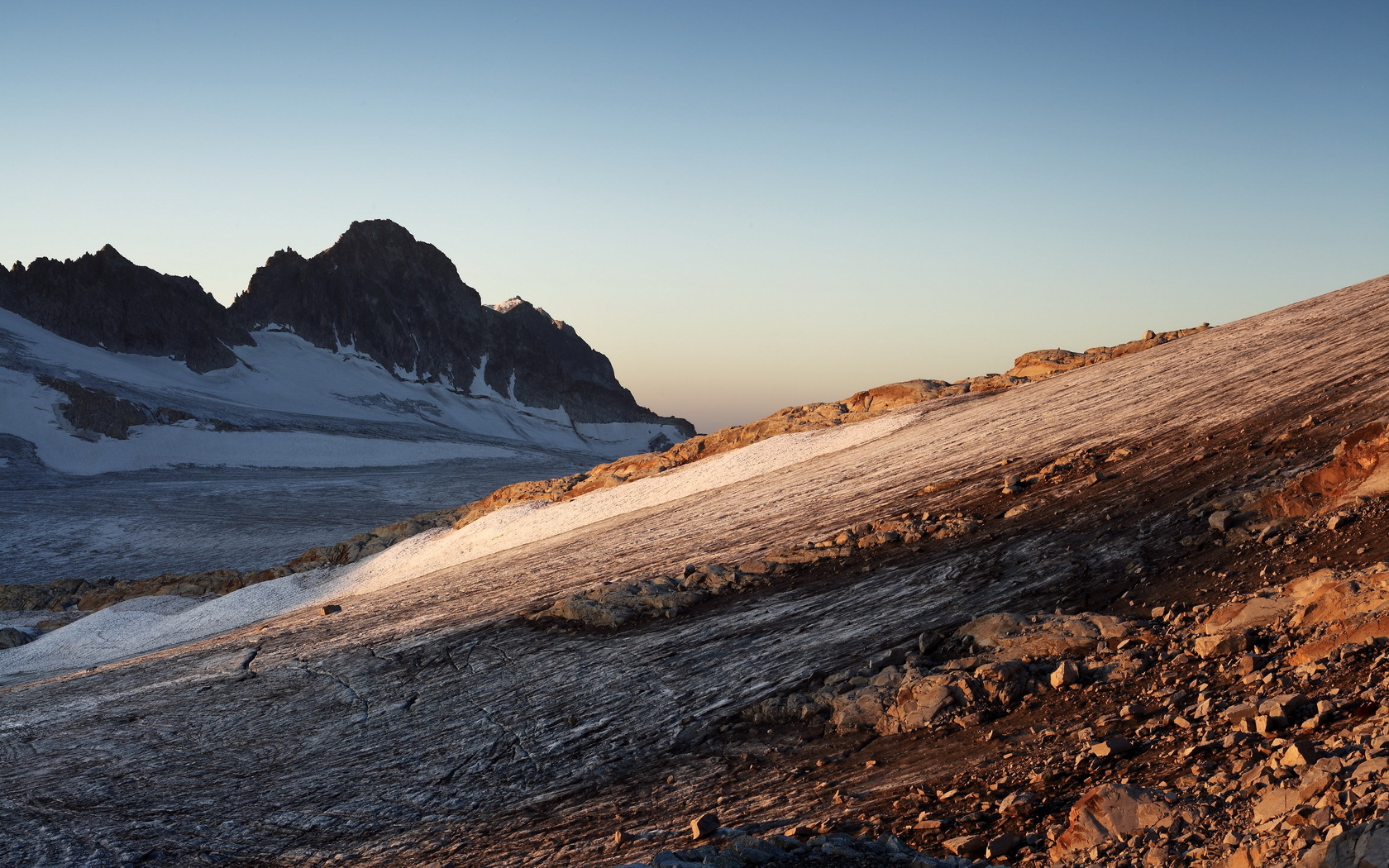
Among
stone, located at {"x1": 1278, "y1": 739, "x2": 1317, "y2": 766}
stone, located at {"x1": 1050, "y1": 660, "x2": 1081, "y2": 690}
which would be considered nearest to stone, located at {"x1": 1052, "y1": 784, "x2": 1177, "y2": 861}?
stone, located at {"x1": 1278, "y1": 739, "x2": 1317, "y2": 766}

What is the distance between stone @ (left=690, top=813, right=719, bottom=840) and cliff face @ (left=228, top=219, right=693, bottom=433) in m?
175

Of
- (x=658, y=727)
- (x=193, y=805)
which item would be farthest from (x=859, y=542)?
(x=193, y=805)

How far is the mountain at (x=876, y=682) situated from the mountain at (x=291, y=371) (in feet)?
→ 228

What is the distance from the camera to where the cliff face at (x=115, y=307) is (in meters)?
129

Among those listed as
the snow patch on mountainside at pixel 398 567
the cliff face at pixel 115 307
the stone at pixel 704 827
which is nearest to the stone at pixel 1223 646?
the stone at pixel 704 827

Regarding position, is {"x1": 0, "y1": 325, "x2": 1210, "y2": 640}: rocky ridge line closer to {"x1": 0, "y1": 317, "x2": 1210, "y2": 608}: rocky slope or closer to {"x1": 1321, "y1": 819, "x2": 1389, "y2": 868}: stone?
{"x1": 0, "y1": 317, "x2": 1210, "y2": 608}: rocky slope

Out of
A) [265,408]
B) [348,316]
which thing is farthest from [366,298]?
[265,408]

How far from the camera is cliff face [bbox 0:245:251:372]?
129375 mm

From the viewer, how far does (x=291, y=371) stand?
146625mm

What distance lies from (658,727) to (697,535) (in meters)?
8.04

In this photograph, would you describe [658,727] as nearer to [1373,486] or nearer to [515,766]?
[515,766]

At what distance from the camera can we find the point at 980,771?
8.27 meters

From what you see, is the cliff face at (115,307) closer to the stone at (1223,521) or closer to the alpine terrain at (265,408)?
the alpine terrain at (265,408)

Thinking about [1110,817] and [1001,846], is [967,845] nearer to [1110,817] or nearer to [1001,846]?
[1001,846]
